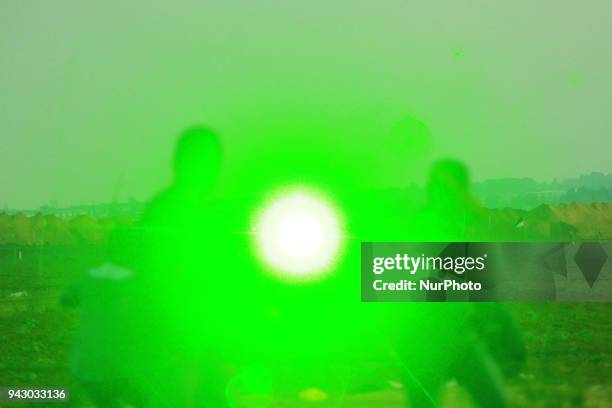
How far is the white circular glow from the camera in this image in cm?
365

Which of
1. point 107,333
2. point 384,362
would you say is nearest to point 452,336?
point 384,362

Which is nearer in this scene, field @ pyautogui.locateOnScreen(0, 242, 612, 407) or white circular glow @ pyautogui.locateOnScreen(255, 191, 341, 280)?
white circular glow @ pyautogui.locateOnScreen(255, 191, 341, 280)

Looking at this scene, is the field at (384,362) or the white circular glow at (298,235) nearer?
the white circular glow at (298,235)

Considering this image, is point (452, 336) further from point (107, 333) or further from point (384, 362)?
point (107, 333)

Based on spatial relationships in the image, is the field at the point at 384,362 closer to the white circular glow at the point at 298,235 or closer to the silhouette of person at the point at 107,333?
the silhouette of person at the point at 107,333

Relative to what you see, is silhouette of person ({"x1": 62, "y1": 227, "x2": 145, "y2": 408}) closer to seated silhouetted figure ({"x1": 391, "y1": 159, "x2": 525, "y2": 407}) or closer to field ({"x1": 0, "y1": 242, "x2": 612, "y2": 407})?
field ({"x1": 0, "y1": 242, "x2": 612, "y2": 407})

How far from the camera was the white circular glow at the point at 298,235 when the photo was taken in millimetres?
3654

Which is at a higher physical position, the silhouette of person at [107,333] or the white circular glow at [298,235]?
the white circular glow at [298,235]

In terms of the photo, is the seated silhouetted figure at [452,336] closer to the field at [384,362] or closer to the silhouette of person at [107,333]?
the field at [384,362]

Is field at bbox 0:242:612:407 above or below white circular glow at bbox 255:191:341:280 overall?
below

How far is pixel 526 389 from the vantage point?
412 centimetres

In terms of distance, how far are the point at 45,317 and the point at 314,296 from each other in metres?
2.85

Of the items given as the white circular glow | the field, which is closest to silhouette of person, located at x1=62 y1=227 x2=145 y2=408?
the field

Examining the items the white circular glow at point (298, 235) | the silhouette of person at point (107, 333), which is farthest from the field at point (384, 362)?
the white circular glow at point (298, 235)
